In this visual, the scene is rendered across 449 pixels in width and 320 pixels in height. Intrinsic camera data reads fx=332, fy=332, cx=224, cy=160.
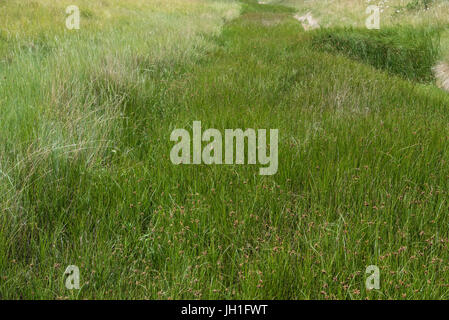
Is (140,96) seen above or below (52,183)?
above

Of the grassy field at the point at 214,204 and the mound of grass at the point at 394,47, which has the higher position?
→ the mound of grass at the point at 394,47

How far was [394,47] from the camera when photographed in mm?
6840

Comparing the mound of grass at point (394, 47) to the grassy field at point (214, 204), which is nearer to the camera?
the grassy field at point (214, 204)

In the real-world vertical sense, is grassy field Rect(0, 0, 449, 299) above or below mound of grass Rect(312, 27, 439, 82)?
below

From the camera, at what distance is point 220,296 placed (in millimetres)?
1400

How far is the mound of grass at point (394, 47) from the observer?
6.39 m

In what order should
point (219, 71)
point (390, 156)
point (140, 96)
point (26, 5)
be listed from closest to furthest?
point (390, 156), point (140, 96), point (219, 71), point (26, 5)

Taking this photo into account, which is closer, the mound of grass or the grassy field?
the grassy field

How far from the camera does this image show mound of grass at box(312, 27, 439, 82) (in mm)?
6387

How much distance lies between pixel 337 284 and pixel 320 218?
454 mm

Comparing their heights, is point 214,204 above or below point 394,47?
below

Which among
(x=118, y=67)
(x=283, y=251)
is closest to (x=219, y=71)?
(x=118, y=67)

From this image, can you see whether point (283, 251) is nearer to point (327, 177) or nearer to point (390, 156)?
point (327, 177)

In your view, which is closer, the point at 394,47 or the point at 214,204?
the point at 214,204
